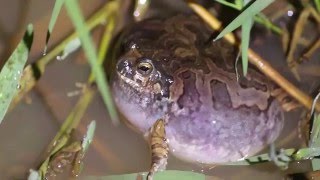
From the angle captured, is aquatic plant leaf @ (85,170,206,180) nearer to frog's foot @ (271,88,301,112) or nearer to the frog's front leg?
the frog's front leg

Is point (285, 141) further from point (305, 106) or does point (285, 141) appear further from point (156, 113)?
point (156, 113)

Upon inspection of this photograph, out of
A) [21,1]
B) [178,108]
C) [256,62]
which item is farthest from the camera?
[21,1]

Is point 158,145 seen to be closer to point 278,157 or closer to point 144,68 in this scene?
point 144,68

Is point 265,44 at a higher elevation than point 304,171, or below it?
higher

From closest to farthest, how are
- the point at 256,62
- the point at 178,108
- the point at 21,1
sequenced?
the point at 178,108 < the point at 256,62 < the point at 21,1

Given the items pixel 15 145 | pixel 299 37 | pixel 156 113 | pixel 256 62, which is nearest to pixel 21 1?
pixel 15 145

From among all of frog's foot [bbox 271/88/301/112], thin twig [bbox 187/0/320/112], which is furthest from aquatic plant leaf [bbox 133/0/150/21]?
frog's foot [bbox 271/88/301/112]

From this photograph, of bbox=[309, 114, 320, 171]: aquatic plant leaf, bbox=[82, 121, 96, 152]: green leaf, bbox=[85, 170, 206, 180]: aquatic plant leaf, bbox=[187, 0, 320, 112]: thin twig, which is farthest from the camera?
bbox=[187, 0, 320, 112]: thin twig

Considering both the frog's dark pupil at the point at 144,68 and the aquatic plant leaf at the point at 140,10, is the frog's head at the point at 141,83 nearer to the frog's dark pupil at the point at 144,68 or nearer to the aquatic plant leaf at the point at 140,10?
the frog's dark pupil at the point at 144,68
